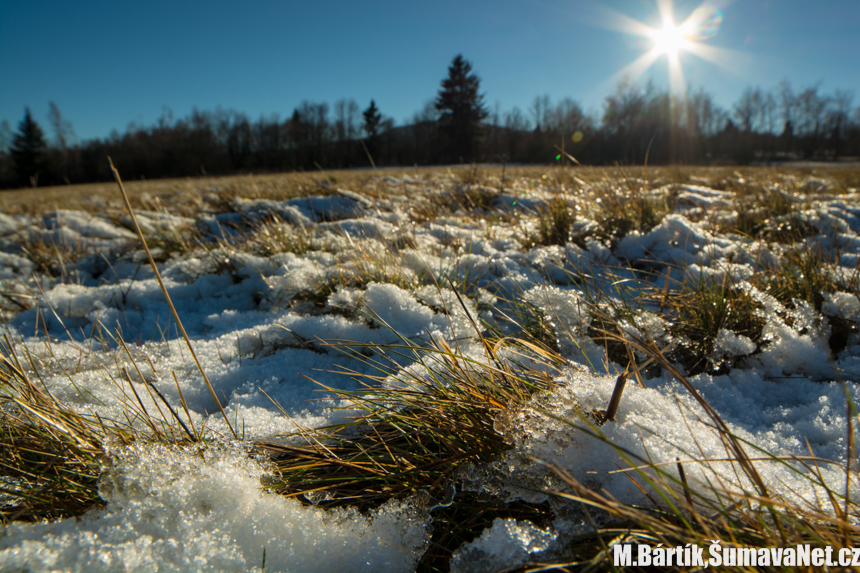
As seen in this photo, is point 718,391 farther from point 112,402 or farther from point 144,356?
point 144,356

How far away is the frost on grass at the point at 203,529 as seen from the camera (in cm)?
66

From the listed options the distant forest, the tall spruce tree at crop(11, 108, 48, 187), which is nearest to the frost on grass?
the distant forest

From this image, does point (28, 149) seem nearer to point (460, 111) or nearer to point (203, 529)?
point (460, 111)

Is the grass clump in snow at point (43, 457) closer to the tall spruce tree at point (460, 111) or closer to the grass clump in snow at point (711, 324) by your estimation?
the grass clump in snow at point (711, 324)

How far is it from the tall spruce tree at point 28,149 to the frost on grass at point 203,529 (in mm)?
51091

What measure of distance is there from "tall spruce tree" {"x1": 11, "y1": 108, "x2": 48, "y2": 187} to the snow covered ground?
158 ft

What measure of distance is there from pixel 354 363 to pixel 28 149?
54.1 m

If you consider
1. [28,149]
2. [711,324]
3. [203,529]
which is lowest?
[203,529]

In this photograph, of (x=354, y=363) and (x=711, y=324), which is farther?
(x=354, y=363)

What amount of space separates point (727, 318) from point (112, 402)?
213 cm

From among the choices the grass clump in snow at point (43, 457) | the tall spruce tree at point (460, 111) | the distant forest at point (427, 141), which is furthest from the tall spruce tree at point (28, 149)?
the grass clump in snow at point (43, 457)

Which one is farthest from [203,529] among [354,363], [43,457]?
[354,363]

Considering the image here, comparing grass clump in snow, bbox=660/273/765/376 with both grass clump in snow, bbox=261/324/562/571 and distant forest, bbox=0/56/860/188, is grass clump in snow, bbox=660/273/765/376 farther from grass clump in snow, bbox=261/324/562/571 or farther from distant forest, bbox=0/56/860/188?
distant forest, bbox=0/56/860/188

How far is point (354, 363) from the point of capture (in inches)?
59.6
